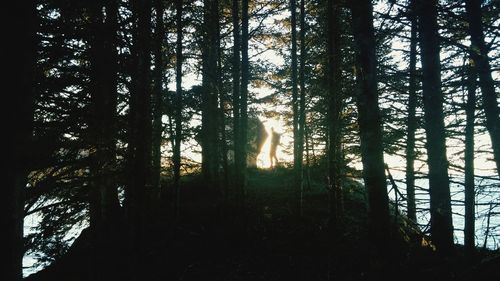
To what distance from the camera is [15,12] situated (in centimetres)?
225

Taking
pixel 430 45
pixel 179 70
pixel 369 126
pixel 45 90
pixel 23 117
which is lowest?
pixel 23 117

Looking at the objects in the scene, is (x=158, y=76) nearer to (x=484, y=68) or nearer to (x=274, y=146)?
(x=484, y=68)

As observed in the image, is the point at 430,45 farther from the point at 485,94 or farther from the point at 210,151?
the point at 210,151

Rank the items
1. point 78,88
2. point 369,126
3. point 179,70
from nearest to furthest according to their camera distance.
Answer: point 369,126 → point 78,88 → point 179,70

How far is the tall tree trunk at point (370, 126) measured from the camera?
4.62 metres

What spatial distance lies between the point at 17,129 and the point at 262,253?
Answer: 723 centimetres

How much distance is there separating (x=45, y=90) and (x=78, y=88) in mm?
1301

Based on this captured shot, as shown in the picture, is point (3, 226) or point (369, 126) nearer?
point (3, 226)

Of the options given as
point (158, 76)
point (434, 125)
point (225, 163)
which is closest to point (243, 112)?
point (225, 163)

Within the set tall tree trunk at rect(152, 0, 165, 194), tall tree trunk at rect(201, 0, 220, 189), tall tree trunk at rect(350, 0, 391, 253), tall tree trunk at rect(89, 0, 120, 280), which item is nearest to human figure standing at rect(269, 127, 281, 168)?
tall tree trunk at rect(201, 0, 220, 189)

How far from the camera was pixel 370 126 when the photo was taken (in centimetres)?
473

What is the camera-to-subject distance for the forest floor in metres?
4.52

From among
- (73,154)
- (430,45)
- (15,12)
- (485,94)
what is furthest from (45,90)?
(485,94)

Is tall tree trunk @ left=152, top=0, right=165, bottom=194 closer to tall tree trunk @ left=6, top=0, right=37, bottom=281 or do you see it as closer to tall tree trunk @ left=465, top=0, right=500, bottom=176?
tall tree trunk @ left=6, top=0, right=37, bottom=281
